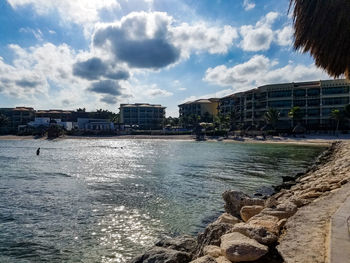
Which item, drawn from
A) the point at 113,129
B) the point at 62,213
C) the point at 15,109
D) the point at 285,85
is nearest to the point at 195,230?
the point at 62,213

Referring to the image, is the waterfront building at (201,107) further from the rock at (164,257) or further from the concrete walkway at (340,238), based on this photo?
the concrete walkway at (340,238)

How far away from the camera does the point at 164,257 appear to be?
6.13 m

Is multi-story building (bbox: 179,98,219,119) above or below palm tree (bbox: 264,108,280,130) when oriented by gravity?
above

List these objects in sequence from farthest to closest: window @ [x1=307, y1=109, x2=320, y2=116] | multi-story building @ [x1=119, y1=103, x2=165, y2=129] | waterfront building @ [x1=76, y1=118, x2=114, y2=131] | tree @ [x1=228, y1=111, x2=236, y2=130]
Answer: multi-story building @ [x1=119, y1=103, x2=165, y2=129]
waterfront building @ [x1=76, y1=118, x2=114, y2=131]
tree @ [x1=228, y1=111, x2=236, y2=130]
window @ [x1=307, y1=109, x2=320, y2=116]

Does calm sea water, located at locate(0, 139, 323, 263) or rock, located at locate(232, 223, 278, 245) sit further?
calm sea water, located at locate(0, 139, 323, 263)

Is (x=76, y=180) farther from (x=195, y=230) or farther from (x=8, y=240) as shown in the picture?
(x=195, y=230)

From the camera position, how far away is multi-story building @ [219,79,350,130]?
75812 mm

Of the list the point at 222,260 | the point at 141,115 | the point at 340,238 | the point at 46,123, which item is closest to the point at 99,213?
the point at 222,260

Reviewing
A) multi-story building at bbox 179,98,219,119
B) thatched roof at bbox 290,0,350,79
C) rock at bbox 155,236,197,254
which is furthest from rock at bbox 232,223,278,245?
multi-story building at bbox 179,98,219,119

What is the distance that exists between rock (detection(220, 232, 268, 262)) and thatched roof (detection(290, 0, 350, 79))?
31.2ft

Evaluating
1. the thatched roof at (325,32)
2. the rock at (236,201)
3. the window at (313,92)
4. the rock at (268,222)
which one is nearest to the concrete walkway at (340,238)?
the rock at (268,222)

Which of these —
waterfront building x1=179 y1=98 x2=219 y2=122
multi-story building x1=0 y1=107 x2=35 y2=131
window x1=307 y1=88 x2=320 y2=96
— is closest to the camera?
window x1=307 y1=88 x2=320 y2=96

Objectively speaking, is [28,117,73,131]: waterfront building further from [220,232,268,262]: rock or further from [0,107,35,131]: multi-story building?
[220,232,268,262]: rock

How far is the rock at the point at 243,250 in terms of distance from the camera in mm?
4637
